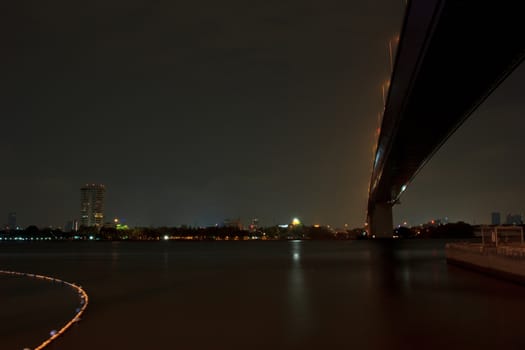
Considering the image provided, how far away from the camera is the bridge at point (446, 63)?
16091mm

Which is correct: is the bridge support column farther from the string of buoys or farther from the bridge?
the string of buoys

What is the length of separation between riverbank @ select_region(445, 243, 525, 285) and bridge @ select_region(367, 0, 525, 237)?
6972 mm

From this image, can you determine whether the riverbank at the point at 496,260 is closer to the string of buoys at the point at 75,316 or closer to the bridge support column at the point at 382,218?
the string of buoys at the point at 75,316

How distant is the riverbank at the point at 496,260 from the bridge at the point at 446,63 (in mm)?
6972

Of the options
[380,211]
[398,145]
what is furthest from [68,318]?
[380,211]

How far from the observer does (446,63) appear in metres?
20.3

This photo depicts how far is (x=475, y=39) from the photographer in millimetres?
17859

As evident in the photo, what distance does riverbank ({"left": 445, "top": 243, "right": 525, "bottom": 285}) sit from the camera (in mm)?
19062

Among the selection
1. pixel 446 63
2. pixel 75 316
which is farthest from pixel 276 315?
pixel 446 63

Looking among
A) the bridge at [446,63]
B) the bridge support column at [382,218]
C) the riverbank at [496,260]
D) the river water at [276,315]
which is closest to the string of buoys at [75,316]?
the river water at [276,315]

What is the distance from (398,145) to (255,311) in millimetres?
26523

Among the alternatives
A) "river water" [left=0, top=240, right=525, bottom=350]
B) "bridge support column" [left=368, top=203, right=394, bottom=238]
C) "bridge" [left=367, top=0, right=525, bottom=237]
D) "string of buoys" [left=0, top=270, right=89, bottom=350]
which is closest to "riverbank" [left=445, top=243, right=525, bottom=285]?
"river water" [left=0, top=240, right=525, bottom=350]

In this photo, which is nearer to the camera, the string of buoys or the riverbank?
the string of buoys

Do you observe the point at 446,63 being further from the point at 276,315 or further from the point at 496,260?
the point at 276,315
